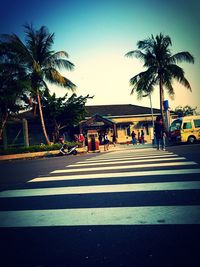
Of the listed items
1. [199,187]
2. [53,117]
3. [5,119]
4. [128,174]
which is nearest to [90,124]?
[53,117]

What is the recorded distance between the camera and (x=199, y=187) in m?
4.18

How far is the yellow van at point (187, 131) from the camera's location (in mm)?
17406

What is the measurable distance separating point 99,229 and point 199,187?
2398mm

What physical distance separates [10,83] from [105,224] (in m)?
19.4

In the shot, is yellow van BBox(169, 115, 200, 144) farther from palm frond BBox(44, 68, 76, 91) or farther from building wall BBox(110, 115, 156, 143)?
building wall BBox(110, 115, 156, 143)

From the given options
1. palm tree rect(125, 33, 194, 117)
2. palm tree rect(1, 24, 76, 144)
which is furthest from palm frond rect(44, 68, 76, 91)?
palm tree rect(125, 33, 194, 117)

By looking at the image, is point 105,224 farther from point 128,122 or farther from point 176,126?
point 128,122

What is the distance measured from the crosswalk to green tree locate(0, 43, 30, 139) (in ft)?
50.3

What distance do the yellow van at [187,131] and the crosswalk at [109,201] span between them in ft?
40.4

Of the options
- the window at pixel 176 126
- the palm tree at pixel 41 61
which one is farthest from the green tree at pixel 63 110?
the window at pixel 176 126

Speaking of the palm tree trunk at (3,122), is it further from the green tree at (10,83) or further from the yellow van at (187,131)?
the yellow van at (187,131)

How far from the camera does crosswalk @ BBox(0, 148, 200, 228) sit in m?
3.02

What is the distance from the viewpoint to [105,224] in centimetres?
287

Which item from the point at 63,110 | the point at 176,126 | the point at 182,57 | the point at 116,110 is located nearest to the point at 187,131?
the point at 176,126
